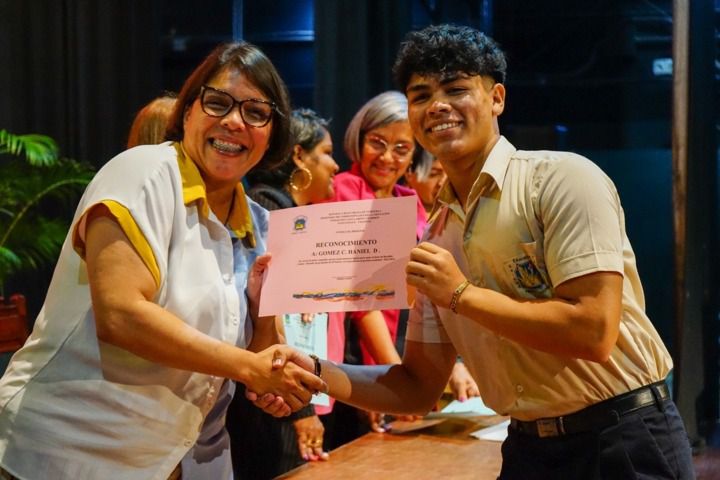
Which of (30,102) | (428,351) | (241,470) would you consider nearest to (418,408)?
(428,351)

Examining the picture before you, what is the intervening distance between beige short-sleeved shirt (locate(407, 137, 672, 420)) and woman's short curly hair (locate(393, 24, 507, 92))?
173mm

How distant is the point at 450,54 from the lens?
199 centimetres

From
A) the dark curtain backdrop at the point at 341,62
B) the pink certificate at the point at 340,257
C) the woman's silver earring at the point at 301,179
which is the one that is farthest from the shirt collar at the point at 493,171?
the dark curtain backdrop at the point at 341,62

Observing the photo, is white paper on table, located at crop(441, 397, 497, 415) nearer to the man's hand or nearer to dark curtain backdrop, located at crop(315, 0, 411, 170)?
the man's hand

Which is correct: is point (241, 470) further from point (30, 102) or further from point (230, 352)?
point (30, 102)

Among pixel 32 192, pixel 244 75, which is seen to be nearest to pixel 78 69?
pixel 32 192

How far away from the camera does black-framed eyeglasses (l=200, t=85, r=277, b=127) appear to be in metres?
1.99

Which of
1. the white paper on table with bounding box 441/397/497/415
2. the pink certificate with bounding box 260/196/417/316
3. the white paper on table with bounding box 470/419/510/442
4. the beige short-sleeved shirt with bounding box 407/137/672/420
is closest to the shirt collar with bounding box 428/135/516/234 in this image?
the beige short-sleeved shirt with bounding box 407/137/672/420

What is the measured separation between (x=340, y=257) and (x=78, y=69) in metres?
4.09

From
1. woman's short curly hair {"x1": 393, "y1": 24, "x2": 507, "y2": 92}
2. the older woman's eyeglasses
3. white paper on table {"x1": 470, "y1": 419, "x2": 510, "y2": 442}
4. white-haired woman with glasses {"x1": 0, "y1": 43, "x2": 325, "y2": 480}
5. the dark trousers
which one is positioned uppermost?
woman's short curly hair {"x1": 393, "y1": 24, "x2": 507, "y2": 92}

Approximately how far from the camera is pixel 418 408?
2209 millimetres

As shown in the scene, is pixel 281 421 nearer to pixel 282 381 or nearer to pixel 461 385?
pixel 461 385

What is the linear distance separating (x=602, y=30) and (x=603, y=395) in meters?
5.77

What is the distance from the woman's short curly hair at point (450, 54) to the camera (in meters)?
1.98
